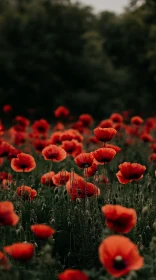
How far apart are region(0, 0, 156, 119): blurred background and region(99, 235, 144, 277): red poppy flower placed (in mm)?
16165

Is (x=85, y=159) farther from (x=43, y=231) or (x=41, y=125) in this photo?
(x=41, y=125)

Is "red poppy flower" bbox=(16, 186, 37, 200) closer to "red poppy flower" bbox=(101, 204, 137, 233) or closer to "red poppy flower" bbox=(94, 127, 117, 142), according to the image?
"red poppy flower" bbox=(94, 127, 117, 142)

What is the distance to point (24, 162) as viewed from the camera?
3.19 metres

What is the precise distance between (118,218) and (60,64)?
18394mm

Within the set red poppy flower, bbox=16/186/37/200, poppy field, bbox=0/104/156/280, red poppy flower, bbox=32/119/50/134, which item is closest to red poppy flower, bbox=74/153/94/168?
poppy field, bbox=0/104/156/280

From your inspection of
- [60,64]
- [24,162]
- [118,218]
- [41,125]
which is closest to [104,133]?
[24,162]

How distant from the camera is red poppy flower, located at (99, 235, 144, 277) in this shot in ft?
5.78

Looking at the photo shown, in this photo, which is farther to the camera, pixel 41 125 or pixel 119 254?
pixel 41 125

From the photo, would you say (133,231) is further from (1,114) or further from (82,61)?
(82,61)

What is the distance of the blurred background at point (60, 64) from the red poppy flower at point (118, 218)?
16.0m

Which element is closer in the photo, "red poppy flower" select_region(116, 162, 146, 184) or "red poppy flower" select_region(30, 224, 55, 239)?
"red poppy flower" select_region(30, 224, 55, 239)

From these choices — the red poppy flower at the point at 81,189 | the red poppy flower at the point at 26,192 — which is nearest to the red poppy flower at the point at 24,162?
the red poppy flower at the point at 26,192

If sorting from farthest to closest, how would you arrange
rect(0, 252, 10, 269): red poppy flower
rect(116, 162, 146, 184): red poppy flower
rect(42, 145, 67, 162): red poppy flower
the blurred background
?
the blurred background
rect(42, 145, 67, 162): red poppy flower
rect(116, 162, 146, 184): red poppy flower
rect(0, 252, 10, 269): red poppy flower

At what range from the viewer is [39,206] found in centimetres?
339
